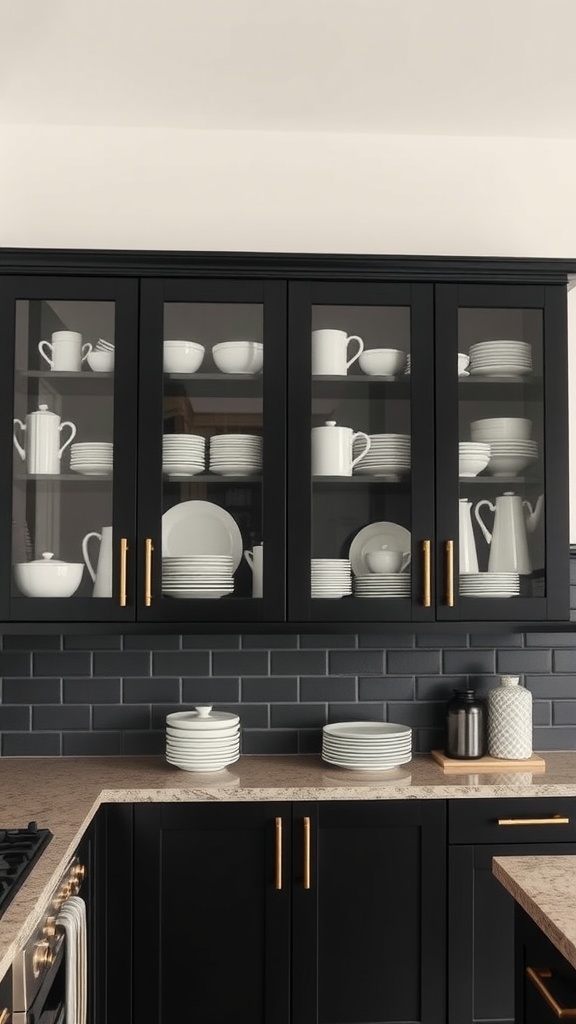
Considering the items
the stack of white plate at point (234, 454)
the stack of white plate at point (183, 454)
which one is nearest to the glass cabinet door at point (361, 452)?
the stack of white plate at point (234, 454)

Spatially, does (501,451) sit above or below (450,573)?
above

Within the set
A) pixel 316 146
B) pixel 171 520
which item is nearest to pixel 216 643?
pixel 171 520

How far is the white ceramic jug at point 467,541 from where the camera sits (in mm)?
2596

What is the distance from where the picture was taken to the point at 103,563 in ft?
8.30

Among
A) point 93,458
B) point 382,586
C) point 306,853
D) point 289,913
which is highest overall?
point 93,458

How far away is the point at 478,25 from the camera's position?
239 cm

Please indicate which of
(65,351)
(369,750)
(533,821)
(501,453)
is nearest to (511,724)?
(533,821)

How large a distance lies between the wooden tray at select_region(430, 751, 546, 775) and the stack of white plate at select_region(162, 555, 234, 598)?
802 mm

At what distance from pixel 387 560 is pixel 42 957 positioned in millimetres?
1359

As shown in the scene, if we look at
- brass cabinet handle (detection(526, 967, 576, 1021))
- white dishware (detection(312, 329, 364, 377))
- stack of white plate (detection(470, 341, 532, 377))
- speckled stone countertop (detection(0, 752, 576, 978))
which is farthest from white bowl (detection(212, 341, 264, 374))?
brass cabinet handle (detection(526, 967, 576, 1021))

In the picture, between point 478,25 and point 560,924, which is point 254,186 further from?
point 560,924

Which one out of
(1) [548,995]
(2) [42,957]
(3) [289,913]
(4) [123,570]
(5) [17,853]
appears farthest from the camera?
(4) [123,570]

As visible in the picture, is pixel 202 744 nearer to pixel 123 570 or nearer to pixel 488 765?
pixel 123 570

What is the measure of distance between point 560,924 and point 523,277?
1813 millimetres
